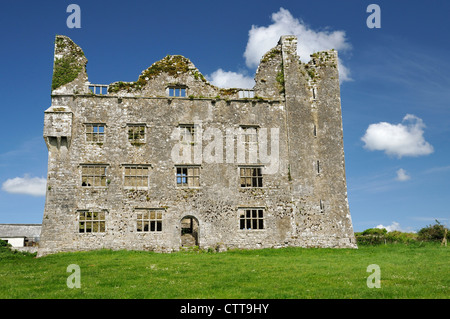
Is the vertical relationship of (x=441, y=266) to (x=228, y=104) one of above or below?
below

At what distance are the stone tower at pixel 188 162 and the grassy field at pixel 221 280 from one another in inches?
227

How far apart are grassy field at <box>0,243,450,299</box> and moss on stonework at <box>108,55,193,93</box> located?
543 inches

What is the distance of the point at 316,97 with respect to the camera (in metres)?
32.1

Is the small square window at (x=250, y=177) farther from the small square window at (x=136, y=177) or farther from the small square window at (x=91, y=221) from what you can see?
the small square window at (x=91, y=221)

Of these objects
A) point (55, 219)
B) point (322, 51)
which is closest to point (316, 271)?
point (55, 219)

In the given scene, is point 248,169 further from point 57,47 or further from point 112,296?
point 112,296

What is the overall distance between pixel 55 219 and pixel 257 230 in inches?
570

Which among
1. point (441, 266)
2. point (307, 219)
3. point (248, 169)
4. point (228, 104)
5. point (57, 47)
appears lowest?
point (441, 266)

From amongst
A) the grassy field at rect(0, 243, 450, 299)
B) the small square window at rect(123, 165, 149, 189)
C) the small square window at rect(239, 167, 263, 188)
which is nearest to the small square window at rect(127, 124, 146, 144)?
the small square window at rect(123, 165, 149, 189)

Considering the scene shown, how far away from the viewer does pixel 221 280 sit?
14930 millimetres

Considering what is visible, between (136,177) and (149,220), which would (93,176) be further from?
(149,220)

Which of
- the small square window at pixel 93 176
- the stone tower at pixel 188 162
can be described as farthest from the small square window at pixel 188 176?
the small square window at pixel 93 176

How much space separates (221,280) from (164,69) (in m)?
20.3

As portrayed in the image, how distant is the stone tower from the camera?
1121 inches
